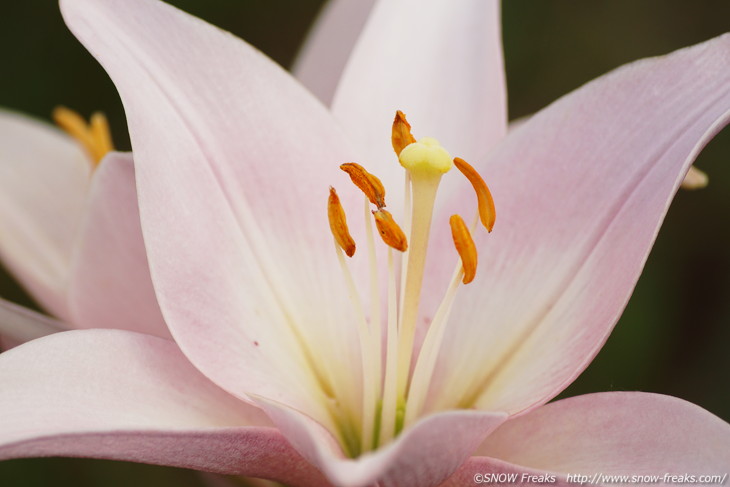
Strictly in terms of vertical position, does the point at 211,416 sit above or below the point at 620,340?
above

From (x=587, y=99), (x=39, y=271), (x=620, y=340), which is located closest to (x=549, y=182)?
(x=587, y=99)

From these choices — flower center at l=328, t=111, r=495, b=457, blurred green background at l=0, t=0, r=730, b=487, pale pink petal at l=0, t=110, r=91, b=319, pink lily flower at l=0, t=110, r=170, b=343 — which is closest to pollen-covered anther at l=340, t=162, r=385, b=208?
flower center at l=328, t=111, r=495, b=457

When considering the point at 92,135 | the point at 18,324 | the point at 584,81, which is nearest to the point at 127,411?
the point at 18,324

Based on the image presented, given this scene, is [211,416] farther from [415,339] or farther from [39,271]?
[39,271]

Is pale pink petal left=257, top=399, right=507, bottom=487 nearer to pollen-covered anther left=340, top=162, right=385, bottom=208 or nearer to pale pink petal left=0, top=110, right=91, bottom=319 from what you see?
pollen-covered anther left=340, top=162, right=385, bottom=208

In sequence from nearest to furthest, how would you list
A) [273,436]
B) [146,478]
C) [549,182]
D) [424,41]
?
[273,436], [549,182], [424,41], [146,478]

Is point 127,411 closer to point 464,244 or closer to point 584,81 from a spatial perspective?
point 464,244
